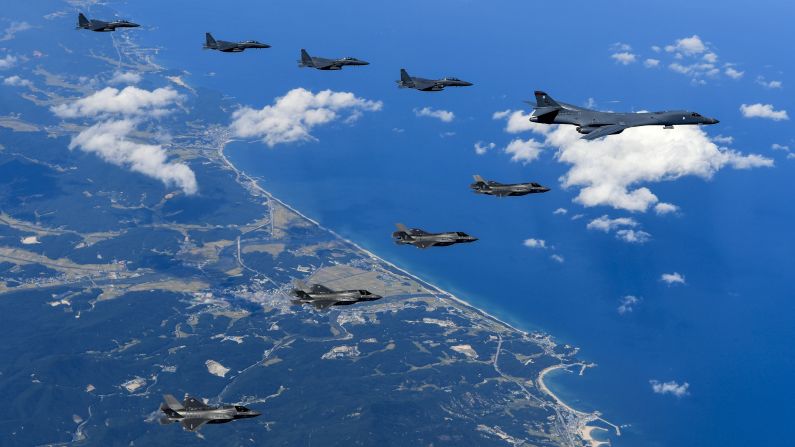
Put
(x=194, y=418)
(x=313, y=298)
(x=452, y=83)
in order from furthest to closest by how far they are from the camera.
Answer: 1. (x=452, y=83)
2. (x=313, y=298)
3. (x=194, y=418)

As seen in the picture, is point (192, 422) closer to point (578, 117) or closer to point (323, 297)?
point (323, 297)

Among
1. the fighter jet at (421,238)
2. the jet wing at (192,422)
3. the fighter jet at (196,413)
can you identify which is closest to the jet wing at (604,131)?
the fighter jet at (421,238)

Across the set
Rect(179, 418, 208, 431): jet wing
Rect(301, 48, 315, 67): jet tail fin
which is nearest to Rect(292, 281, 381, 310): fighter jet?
Rect(179, 418, 208, 431): jet wing

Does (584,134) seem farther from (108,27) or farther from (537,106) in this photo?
(108,27)

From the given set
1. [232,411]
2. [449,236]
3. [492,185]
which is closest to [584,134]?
[492,185]

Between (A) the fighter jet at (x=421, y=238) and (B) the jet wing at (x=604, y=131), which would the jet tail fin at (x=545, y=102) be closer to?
(B) the jet wing at (x=604, y=131)
